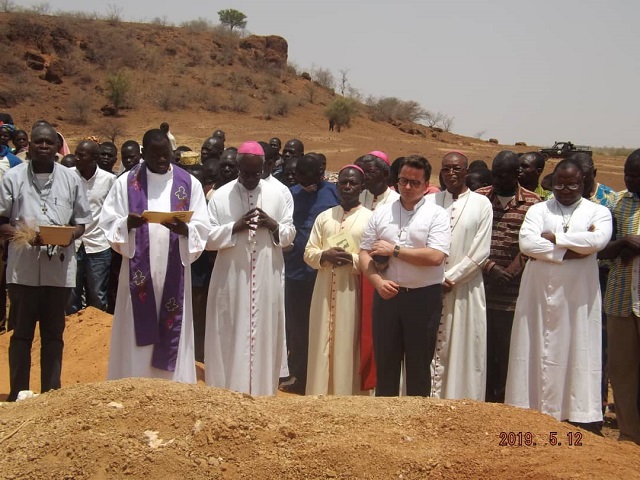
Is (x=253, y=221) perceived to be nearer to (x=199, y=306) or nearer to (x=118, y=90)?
(x=199, y=306)

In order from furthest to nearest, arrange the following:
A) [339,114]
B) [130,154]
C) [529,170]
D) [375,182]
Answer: [339,114]
[130,154]
[375,182]
[529,170]

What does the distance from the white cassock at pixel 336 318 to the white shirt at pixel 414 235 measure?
86cm

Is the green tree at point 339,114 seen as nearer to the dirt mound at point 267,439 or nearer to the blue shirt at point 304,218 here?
the blue shirt at point 304,218

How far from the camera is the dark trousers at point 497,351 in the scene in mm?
6340

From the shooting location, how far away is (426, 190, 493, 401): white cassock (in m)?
6.03

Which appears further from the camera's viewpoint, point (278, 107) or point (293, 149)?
point (278, 107)

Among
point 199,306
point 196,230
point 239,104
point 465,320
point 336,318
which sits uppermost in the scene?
point 239,104

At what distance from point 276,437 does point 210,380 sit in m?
3.02

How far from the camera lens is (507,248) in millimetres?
6289

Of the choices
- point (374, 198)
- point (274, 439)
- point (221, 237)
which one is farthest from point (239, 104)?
point (274, 439)

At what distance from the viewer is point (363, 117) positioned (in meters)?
50.7

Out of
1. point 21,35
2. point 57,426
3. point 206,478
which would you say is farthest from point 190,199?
point 21,35

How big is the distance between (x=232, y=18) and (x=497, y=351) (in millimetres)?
59734

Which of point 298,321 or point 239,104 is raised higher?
point 239,104
